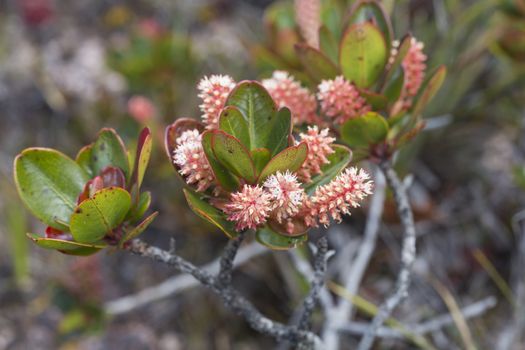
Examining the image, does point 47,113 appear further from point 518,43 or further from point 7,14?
point 518,43

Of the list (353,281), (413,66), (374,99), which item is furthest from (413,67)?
(353,281)

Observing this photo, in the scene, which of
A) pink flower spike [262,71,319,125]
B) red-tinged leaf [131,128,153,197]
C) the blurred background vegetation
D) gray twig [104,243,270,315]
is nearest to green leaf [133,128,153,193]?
red-tinged leaf [131,128,153,197]

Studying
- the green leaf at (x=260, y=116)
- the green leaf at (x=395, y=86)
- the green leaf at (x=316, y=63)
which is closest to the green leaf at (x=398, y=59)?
the green leaf at (x=395, y=86)

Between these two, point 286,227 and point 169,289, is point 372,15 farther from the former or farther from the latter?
point 169,289

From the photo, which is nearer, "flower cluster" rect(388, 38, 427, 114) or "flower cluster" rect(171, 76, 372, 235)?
"flower cluster" rect(171, 76, 372, 235)

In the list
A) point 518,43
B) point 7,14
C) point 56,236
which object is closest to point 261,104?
point 56,236

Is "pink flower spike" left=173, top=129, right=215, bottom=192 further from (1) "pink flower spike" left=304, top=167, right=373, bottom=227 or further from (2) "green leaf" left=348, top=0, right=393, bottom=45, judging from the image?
(2) "green leaf" left=348, top=0, right=393, bottom=45
